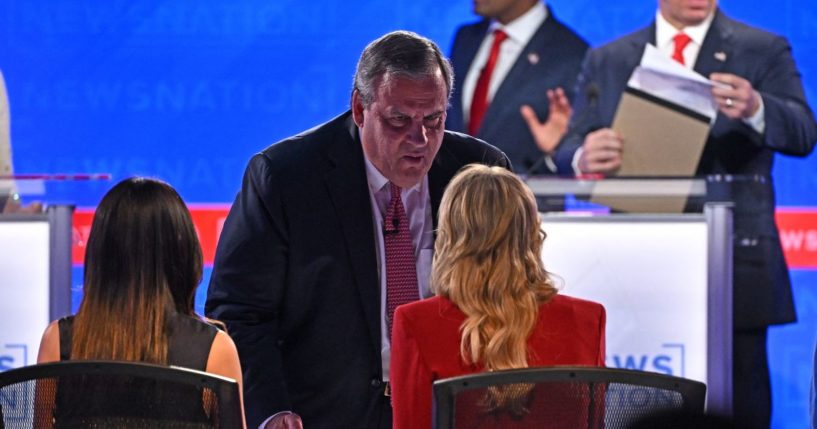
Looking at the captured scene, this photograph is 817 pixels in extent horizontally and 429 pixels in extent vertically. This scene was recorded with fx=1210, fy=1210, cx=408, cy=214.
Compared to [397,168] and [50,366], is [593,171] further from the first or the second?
[50,366]

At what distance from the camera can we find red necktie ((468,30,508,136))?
224 inches

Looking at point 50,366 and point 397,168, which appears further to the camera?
point 397,168

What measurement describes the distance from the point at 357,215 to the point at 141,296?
578mm

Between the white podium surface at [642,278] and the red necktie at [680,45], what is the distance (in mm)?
2059

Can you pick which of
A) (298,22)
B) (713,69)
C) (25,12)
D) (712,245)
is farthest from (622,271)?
(25,12)

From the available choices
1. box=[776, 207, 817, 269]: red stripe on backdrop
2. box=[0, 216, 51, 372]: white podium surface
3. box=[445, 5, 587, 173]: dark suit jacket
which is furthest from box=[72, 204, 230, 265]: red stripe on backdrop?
box=[776, 207, 817, 269]: red stripe on backdrop

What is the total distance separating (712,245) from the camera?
A: 3576 millimetres

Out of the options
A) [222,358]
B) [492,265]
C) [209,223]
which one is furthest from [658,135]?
[222,358]

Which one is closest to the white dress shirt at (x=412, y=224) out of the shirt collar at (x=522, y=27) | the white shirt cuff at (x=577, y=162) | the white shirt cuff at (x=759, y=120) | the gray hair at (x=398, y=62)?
the gray hair at (x=398, y=62)

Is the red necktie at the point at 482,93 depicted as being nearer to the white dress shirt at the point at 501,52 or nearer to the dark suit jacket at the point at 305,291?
the white dress shirt at the point at 501,52

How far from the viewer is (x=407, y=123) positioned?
2.36 meters

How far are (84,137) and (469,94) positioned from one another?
1922mm

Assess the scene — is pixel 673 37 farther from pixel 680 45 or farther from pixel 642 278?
pixel 642 278

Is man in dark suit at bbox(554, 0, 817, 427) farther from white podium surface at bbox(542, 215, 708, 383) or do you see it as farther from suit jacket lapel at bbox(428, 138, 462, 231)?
suit jacket lapel at bbox(428, 138, 462, 231)
